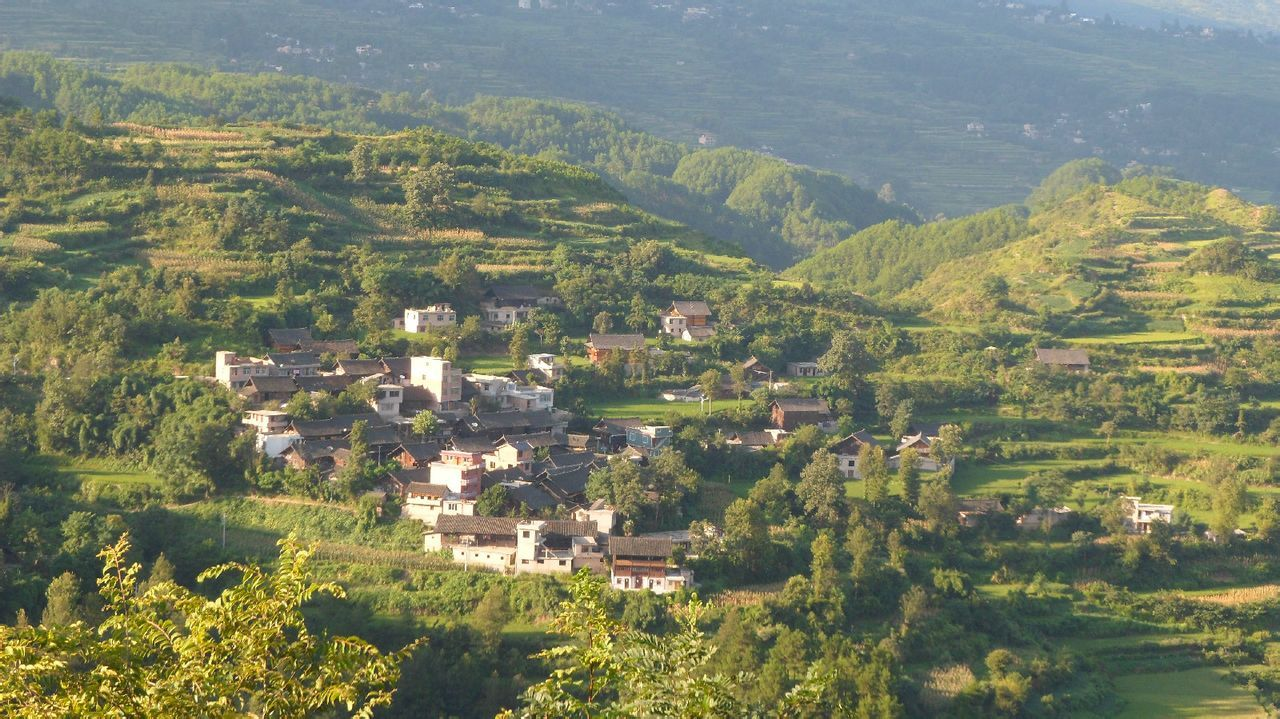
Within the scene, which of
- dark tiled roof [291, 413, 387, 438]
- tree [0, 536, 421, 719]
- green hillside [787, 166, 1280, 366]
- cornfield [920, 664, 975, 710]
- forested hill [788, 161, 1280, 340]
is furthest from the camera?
forested hill [788, 161, 1280, 340]

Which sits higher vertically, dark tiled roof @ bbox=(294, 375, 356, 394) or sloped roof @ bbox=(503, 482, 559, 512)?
dark tiled roof @ bbox=(294, 375, 356, 394)

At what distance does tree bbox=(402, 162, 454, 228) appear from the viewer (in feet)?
131

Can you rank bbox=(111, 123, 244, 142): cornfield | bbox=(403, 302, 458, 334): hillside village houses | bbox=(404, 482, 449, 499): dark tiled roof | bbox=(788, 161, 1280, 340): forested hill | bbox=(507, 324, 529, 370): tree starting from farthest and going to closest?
1. bbox=(111, 123, 244, 142): cornfield
2. bbox=(788, 161, 1280, 340): forested hill
3. bbox=(403, 302, 458, 334): hillside village houses
4. bbox=(507, 324, 529, 370): tree
5. bbox=(404, 482, 449, 499): dark tiled roof

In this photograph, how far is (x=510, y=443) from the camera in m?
28.0

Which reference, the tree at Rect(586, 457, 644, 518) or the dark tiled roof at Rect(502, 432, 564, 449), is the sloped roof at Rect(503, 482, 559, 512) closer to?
the tree at Rect(586, 457, 644, 518)

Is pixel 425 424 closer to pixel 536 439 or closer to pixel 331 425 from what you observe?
pixel 331 425

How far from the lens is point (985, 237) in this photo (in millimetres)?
57250

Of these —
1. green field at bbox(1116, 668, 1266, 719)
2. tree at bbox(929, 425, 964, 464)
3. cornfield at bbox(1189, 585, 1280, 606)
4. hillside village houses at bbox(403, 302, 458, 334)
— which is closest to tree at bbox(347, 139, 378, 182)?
hillside village houses at bbox(403, 302, 458, 334)

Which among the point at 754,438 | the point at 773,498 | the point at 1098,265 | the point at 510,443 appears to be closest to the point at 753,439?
the point at 754,438

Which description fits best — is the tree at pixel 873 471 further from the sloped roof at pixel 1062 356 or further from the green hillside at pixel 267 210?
the green hillside at pixel 267 210

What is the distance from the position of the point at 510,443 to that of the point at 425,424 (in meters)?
1.72

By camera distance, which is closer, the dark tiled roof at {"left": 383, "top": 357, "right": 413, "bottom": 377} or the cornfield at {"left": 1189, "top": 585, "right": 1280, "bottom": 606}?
the cornfield at {"left": 1189, "top": 585, "right": 1280, "bottom": 606}

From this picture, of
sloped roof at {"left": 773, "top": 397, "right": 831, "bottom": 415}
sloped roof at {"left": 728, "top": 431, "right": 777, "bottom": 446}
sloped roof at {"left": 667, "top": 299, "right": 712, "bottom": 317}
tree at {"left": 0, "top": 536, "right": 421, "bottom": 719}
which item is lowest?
sloped roof at {"left": 728, "top": 431, "right": 777, "bottom": 446}

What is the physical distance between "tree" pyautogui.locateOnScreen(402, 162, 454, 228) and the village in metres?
5.51
